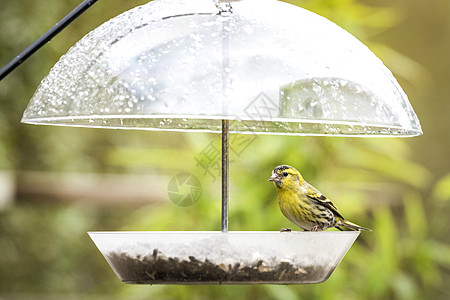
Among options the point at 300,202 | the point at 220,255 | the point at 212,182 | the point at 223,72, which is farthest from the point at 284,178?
the point at 212,182

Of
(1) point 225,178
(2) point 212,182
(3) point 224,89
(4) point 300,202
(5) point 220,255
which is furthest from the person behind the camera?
(2) point 212,182

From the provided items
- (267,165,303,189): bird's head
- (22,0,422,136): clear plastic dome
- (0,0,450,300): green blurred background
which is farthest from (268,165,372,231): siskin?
(0,0,450,300): green blurred background

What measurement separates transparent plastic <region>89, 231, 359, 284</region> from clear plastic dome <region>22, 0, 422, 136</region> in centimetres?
20

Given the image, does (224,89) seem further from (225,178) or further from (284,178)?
(284,178)

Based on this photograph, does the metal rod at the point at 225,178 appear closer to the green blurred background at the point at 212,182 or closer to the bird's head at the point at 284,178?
the bird's head at the point at 284,178

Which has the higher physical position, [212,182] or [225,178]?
[225,178]

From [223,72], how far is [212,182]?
7.15ft

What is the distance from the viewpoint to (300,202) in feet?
4.66

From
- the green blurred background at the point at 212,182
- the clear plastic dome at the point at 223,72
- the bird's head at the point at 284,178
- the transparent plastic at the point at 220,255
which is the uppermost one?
the clear plastic dome at the point at 223,72

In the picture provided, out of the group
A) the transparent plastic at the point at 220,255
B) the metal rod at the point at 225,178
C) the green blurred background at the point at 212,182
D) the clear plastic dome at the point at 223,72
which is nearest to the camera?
the clear plastic dome at the point at 223,72

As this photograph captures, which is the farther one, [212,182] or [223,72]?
[212,182]

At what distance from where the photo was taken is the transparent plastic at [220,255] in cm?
112

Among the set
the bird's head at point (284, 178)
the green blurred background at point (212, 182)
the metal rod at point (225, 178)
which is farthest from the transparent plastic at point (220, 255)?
the green blurred background at point (212, 182)

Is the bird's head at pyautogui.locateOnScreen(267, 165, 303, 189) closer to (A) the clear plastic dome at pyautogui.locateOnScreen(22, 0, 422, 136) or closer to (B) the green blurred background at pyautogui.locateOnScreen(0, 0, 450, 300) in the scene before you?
(A) the clear plastic dome at pyautogui.locateOnScreen(22, 0, 422, 136)
